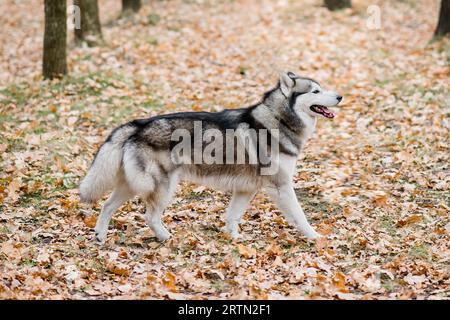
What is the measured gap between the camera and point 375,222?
745 centimetres

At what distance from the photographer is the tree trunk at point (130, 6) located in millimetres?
17544

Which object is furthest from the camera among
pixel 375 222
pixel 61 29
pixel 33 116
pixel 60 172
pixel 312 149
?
pixel 61 29

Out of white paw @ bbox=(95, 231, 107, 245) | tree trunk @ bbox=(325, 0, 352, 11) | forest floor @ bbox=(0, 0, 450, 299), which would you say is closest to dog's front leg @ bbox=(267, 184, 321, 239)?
forest floor @ bbox=(0, 0, 450, 299)

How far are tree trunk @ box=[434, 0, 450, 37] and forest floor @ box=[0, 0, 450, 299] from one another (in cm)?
38

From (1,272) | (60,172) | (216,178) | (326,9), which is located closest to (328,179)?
(216,178)

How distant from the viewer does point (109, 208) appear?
713cm

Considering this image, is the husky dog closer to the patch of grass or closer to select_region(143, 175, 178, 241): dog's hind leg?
select_region(143, 175, 178, 241): dog's hind leg

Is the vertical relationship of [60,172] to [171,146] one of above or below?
below

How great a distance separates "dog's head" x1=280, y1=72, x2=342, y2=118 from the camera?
285 inches

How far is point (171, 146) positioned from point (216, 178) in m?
0.69

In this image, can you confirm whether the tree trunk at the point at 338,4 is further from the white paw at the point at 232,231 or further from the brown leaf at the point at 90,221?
the brown leaf at the point at 90,221

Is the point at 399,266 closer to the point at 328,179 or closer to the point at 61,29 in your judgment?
the point at 328,179

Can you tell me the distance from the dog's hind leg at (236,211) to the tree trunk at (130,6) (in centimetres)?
1132

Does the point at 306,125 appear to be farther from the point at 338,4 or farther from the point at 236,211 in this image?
the point at 338,4
